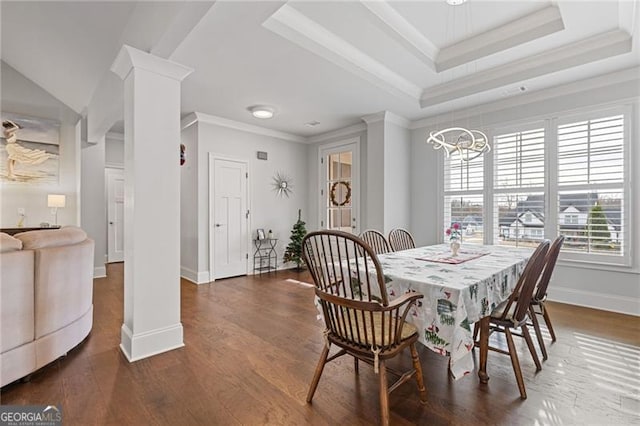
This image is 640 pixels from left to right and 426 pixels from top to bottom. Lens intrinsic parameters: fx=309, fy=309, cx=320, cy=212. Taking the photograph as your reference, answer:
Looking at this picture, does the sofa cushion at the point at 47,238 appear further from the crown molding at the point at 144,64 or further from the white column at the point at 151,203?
the crown molding at the point at 144,64

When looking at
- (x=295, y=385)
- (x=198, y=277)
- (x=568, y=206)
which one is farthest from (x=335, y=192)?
(x=295, y=385)

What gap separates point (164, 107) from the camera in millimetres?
2559

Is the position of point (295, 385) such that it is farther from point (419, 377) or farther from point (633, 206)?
point (633, 206)

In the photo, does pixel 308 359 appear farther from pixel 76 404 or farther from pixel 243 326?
pixel 76 404

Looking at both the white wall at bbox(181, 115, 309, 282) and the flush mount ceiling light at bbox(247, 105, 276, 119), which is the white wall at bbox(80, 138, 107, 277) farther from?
the flush mount ceiling light at bbox(247, 105, 276, 119)

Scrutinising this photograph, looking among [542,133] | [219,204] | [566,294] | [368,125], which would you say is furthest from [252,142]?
[566,294]

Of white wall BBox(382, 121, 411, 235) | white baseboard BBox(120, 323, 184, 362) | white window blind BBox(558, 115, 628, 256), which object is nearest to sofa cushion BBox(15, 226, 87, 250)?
white baseboard BBox(120, 323, 184, 362)

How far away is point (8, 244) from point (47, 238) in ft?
0.89

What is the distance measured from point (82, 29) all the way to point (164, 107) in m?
1.29

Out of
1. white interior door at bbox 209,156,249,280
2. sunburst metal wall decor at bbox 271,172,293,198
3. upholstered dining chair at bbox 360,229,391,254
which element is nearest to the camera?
upholstered dining chair at bbox 360,229,391,254

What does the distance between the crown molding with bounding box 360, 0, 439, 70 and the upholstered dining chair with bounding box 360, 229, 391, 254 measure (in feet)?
6.31

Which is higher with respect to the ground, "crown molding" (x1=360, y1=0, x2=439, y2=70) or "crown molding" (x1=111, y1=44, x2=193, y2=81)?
"crown molding" (x1=360, y1=0, x2=439, y2=70)

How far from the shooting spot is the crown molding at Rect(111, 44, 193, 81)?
94.4 inches

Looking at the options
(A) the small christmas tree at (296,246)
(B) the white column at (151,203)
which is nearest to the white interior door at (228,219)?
(A) the small christmas tree at (296,246)
